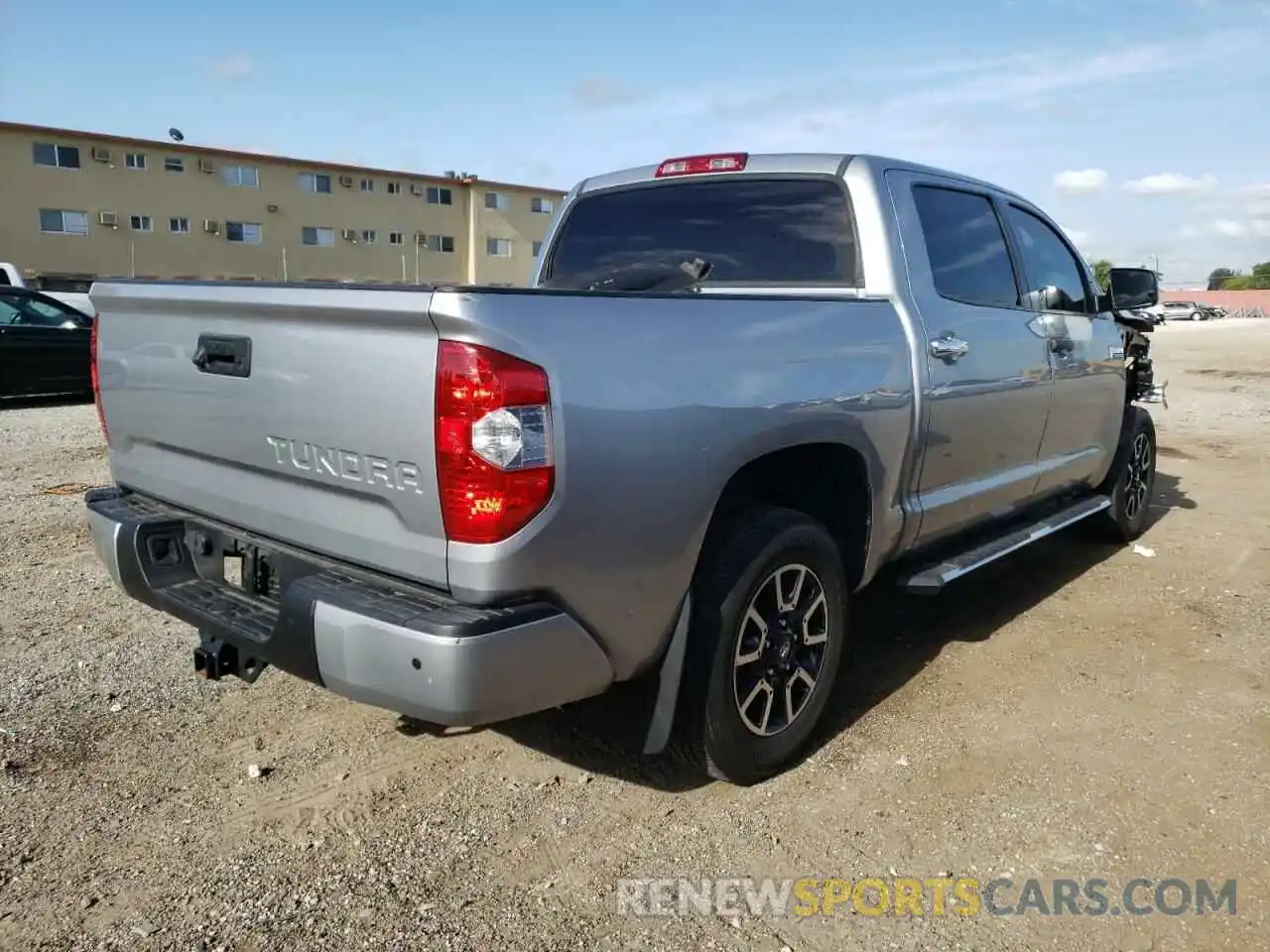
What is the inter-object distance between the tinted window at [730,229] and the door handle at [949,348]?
0.38 metres

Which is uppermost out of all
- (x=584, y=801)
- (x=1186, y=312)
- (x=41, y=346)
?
(x=41, y=346)

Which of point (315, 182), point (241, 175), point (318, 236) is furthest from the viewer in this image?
point (318, 236)

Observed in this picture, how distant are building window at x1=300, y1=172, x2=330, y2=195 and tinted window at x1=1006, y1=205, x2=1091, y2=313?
39.5 m

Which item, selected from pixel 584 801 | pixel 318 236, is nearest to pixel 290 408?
pixel 584 801

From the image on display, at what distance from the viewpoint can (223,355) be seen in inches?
109

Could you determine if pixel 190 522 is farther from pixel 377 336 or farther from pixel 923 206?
pixel 923 206

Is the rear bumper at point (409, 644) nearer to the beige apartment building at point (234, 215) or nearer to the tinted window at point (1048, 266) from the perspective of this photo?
the tinted window at point (1048, 266)

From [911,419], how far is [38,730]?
320 centimetres

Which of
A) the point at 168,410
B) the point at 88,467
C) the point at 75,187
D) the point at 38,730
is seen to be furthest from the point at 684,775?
the point at 75,187

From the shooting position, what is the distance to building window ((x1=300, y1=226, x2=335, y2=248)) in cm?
4034

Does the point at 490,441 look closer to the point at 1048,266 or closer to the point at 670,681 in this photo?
the point at 670,681

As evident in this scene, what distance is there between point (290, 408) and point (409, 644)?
74cm

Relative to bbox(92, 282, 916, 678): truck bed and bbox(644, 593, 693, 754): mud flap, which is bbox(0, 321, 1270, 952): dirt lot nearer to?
bbox(644, 593, 693, 754): mud flap

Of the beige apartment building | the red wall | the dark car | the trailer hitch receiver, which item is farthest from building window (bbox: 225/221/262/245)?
the red wall
